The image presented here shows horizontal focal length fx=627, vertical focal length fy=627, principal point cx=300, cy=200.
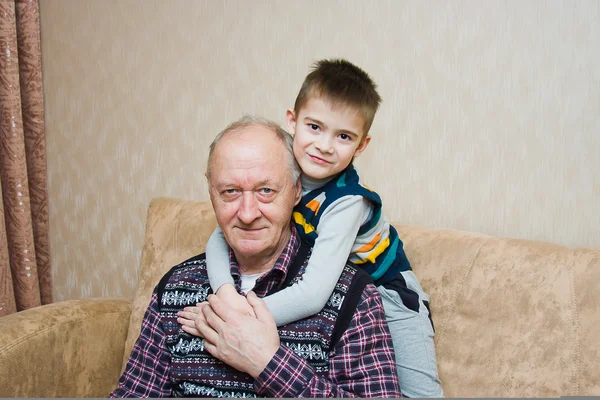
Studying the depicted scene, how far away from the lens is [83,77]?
9.27 feet

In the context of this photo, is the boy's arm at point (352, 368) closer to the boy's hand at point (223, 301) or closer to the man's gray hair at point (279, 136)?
the boy's hand at point (223, 301)

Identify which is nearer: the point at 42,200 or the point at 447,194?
the point at 447,194

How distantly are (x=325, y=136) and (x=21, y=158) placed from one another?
1650 mm

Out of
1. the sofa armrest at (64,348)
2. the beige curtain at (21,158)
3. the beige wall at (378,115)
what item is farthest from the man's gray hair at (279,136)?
the beige curtain at (21,158)

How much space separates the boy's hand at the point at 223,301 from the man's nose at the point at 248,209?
174 millimetres

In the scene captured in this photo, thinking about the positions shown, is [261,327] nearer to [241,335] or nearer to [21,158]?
[241,335]

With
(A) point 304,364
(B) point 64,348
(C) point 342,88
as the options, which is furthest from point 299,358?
(B) point 64,348

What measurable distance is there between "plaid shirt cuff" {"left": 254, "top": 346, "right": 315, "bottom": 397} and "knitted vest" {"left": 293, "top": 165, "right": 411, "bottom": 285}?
33cm

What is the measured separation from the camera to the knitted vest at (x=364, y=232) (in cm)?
164

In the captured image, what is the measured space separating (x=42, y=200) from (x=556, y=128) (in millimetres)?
2222

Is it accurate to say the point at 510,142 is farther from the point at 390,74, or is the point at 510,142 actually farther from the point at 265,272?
the point at 265,272

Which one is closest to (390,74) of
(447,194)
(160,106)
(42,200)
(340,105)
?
(447,194)

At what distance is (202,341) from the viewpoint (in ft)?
5.36

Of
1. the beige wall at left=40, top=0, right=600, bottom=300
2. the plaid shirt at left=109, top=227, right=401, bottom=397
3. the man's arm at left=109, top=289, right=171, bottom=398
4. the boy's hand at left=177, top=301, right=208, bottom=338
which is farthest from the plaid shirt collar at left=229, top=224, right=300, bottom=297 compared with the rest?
the beige wall at left=40, top=0, right=600, bottom=300
